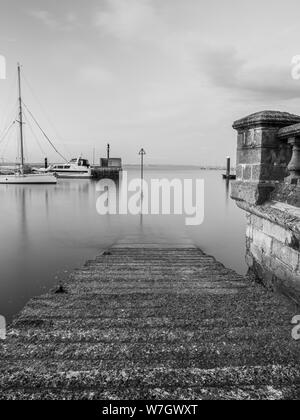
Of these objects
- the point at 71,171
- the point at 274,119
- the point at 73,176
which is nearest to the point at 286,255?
the point at 274,119

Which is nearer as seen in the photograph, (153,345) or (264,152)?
(153,345)

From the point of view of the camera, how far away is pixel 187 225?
1702cm

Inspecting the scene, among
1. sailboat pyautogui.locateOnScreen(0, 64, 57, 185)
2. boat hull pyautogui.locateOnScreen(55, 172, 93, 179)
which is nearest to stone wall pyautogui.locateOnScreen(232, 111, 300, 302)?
sailboat pyautogui.locateOnScreen(0, 64, 57, 185)

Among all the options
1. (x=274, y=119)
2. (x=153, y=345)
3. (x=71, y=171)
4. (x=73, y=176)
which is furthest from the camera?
(x=71, y=171)

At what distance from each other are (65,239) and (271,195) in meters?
10.5

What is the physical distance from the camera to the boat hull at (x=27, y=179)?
47375 mm

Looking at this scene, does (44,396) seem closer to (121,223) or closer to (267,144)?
(267,144)

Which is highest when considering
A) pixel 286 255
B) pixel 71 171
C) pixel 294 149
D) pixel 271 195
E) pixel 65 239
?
pixel 71 171

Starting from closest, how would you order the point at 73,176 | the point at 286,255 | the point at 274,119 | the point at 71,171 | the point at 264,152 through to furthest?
the point at 286,255 < the point at 274,119 < the point at 264,152 < the point at 73,176 < the point at 71,171

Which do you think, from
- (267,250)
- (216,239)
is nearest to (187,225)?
(216,239)

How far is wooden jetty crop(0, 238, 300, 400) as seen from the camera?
6.73 feet

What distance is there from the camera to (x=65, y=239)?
13.0 metres

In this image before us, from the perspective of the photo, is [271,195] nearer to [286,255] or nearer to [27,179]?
[286,255]
